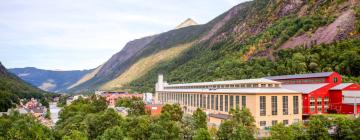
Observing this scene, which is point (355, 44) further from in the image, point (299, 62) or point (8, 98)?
point (8, 98)

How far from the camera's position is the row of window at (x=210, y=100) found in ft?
212

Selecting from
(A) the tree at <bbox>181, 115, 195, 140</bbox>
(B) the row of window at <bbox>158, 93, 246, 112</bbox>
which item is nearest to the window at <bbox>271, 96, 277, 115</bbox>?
(B) the row of window at <bbox>158, 93, 246, 112</bbox>

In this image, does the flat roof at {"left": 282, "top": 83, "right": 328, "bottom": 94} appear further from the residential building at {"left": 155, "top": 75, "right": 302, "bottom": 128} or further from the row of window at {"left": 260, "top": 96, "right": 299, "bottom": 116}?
the row of window at {"left": 260, "top": 96, "right": 299, "bottom": 116}

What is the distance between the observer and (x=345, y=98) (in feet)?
208

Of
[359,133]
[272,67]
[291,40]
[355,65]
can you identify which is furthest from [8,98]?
[359,133]

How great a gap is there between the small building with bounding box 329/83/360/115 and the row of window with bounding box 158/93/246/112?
16579mm

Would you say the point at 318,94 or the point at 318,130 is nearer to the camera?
the point at 318,130

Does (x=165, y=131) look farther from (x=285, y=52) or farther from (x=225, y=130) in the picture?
(x=285, y=52)

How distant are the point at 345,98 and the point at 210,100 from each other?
26175 mm

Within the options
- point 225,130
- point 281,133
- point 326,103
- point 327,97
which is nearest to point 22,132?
point 225,130

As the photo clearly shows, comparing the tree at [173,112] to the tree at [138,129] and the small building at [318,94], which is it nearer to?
the tree at [138,129]

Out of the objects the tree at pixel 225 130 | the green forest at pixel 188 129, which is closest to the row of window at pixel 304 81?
the green forest at pixel 188 129

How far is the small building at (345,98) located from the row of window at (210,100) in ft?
54.4

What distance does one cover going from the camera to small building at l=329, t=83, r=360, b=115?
6161cm
